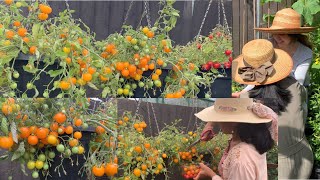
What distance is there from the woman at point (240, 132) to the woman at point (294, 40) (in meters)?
0.95

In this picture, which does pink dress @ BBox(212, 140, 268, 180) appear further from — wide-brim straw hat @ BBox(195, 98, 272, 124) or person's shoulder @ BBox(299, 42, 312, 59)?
person's shoulder @ BBox(299, 42, 312, 59)

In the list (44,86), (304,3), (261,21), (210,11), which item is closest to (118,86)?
(44,86)

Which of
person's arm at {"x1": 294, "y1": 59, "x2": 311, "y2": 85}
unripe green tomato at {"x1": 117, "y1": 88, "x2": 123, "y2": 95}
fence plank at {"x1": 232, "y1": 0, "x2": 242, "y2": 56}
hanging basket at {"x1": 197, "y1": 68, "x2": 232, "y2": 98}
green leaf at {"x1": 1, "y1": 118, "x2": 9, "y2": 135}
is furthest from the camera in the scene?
fence plank at {"x1": 232, "y1": 0, "x2": 242, "y2": 56}

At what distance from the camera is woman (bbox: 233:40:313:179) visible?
2.46 metres

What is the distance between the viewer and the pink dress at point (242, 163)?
1833 mm

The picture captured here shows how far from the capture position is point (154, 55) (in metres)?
1.89

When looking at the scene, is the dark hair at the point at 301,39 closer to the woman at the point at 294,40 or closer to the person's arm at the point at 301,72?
the woman at the point at 294,40

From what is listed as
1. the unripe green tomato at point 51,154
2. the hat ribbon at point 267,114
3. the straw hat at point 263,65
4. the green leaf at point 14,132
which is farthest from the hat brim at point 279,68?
the green leaf at point 14,132

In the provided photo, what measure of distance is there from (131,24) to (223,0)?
1.25 ft

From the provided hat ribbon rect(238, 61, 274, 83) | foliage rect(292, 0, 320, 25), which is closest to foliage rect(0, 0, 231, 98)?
hat ribbon rect(238, 61, 274, 83)

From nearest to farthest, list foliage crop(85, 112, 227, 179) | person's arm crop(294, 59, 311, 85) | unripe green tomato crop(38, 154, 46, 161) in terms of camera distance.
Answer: unripe green tomato crop(38, 154, 46, 161) < foliage crop(85, 112, 227, 179) < person's arm crop(294, 59, 311, 85)

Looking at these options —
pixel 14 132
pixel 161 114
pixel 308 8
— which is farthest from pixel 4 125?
pixel 308 8

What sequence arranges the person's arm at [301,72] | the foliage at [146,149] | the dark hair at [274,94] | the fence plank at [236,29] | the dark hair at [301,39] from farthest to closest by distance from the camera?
the fence plank at [236,29]
the dark hair at [301,39]
the person's arm at [301,72]
the dark hair at [274,94]
the foliage at [146,149]

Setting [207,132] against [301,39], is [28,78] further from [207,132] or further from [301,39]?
[301,39]
